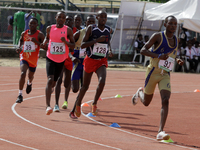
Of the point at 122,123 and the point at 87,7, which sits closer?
the point at 122,123

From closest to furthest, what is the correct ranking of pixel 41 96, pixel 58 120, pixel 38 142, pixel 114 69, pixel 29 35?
pixel 38 142, pixel 58 120, pixel 29 35, pixel 41 96, pixel 114 69

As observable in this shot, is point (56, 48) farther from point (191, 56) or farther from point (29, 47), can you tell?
point (191, 56)

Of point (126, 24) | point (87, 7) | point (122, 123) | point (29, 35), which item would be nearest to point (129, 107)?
point (122, 123)

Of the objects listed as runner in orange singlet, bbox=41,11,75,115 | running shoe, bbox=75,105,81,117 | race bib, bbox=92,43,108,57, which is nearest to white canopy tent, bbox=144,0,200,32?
runner in orange singlet, bbox=41,11,75,115

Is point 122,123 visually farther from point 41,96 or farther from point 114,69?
point 114,69

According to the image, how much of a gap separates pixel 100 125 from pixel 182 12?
47.0ft

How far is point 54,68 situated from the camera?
866 cm

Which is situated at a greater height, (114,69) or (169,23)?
(169,23)

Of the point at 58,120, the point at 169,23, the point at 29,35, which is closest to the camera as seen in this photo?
the point at 169,23

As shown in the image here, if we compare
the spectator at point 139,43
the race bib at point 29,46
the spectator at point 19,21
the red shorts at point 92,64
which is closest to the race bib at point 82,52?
the red shorts at point 92,64

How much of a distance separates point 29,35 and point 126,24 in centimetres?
1367

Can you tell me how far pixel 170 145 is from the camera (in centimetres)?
636

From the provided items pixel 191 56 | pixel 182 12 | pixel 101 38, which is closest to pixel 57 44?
pixel 101 38

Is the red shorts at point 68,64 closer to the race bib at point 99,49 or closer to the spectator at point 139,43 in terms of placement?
the race bib at point 99,49
